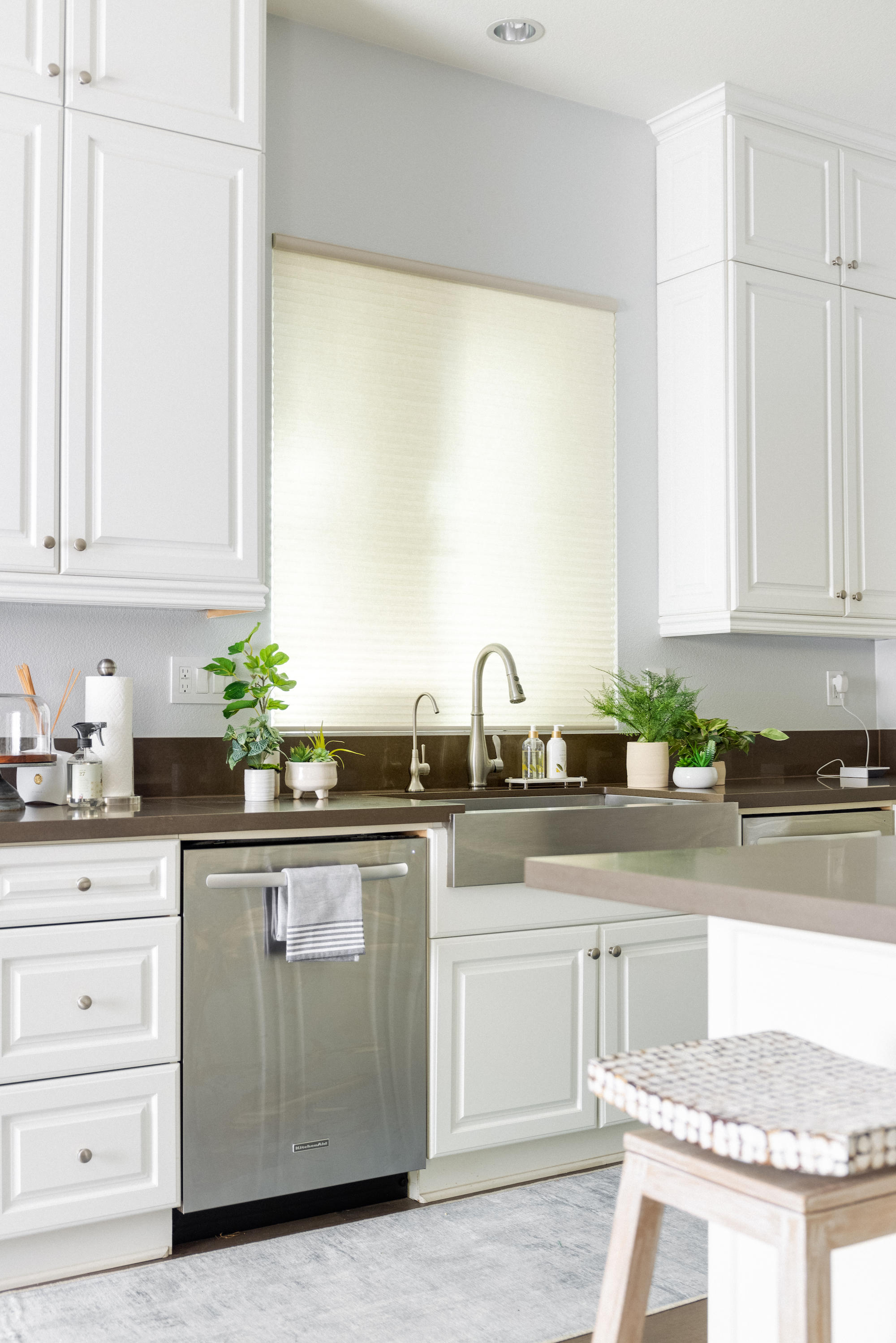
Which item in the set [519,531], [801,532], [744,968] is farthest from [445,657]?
[744,968]

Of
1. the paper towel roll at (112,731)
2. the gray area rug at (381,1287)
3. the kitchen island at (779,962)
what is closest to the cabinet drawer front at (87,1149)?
the gray area rug at (381,1287)

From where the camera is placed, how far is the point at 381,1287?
2268 millimetres

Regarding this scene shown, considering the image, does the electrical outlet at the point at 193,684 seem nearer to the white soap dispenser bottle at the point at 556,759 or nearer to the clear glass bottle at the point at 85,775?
the clear glass bottle at the point at 85,775

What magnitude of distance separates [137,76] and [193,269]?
1.35ft

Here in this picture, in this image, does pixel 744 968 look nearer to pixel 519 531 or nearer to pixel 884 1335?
A: pixel 884 1335

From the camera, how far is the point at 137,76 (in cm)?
263

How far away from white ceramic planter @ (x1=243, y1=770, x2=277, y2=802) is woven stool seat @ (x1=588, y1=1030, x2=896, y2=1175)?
1722 mm

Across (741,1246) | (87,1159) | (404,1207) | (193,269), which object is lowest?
(404,1207)

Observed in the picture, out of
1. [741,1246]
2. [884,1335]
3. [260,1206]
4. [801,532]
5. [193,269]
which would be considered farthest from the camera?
[801,532]

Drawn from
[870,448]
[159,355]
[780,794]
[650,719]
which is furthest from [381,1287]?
[870,448]

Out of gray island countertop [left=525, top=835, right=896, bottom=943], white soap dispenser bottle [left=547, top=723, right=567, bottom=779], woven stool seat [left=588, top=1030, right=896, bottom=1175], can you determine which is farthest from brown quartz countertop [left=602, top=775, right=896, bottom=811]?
woven stool seat [left=588, top=1030, right=896, bottom=1175]

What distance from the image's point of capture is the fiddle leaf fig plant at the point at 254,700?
2877 millimetres

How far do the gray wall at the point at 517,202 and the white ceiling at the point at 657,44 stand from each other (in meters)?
0.08

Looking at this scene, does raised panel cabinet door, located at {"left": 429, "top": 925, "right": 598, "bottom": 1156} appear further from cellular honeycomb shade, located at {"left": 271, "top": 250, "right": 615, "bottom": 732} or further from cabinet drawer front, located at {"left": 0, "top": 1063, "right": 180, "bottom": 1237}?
cellular honeycomb shade, located at {"left": 271, "top": 250, "right": 615, "bottom": 732}
